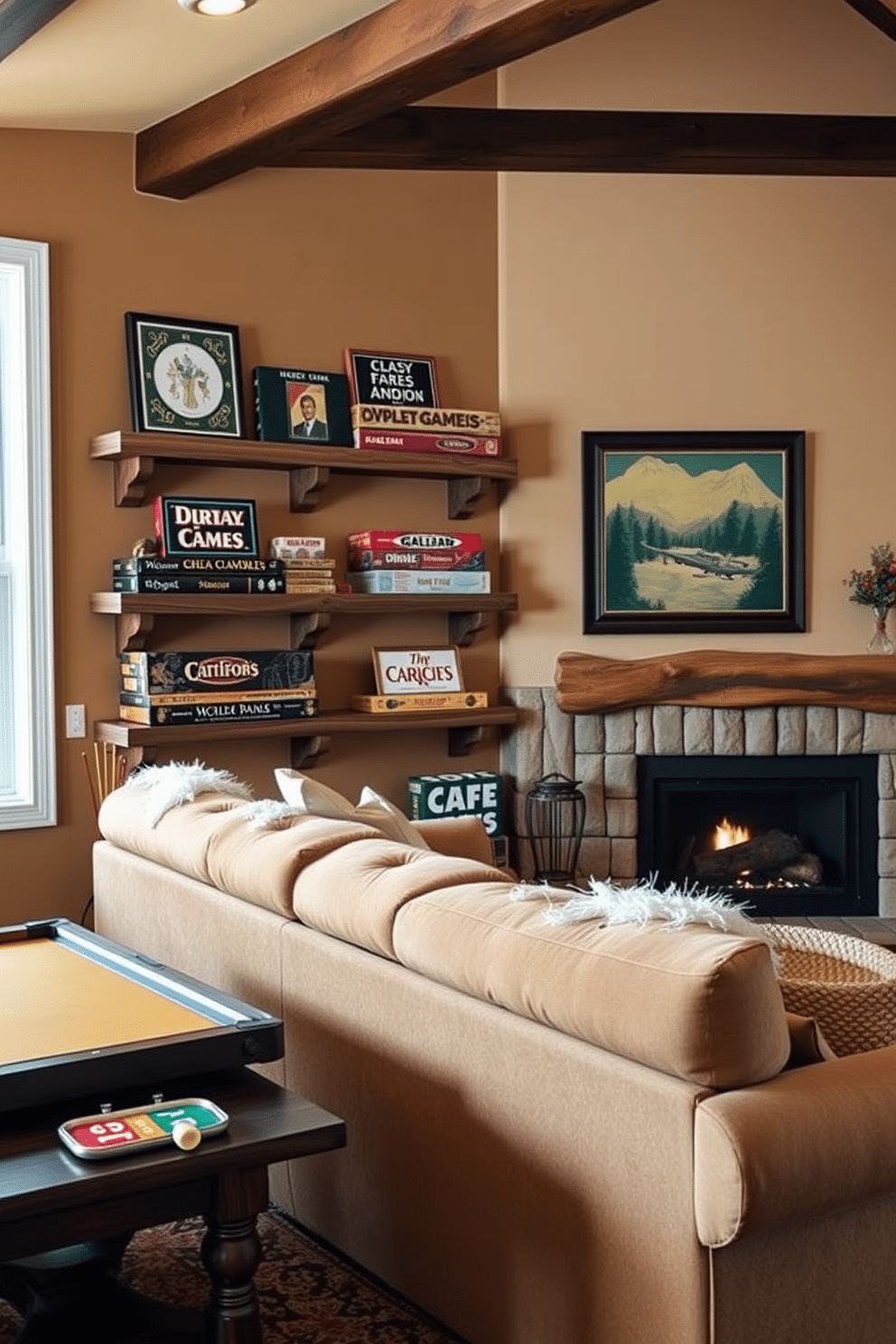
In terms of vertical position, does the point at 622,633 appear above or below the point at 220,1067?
above

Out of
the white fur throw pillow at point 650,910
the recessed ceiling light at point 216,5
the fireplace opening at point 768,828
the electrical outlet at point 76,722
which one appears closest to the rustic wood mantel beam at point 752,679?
the fireplace opening at point 768,828

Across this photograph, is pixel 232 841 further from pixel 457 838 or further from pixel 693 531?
pixel 693 531

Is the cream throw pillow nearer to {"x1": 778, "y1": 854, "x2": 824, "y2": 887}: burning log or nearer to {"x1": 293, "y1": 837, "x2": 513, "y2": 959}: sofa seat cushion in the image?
{"x1": 293, "y1": 837, "x2": 513, "y2": 959}: sofa seat cushion

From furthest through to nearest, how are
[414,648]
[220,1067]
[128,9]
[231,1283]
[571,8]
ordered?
[414,648], [128,9], [571,8], [220,1067], [231,1283]

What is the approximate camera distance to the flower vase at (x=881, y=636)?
5.86 meters

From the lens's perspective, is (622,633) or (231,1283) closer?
(231,1283)

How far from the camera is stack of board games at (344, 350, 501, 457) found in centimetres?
544

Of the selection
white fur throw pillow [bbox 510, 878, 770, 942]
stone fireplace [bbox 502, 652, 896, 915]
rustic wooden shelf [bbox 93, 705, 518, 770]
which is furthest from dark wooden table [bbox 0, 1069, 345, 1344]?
stone fireplace [bbox 502, 652, 896, 915]

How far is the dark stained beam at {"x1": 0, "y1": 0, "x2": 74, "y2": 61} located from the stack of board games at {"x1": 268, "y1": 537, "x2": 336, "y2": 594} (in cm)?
184

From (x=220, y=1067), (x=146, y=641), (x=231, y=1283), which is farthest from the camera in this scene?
(x=146, y=641)

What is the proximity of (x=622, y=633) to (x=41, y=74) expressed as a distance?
2.83 m

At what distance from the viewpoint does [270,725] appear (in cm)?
518

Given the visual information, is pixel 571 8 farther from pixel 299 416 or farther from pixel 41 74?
pixel 299 416

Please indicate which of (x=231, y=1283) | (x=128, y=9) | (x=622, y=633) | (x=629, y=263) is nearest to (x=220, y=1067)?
(x=231, y=1283)
